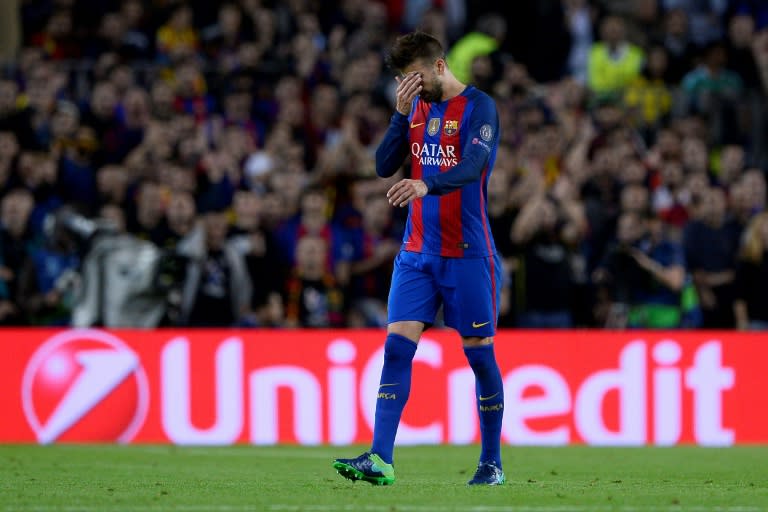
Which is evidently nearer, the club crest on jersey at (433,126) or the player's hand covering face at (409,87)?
the player's hand covering face at (409,87)

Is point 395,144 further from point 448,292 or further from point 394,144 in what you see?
point 448,292

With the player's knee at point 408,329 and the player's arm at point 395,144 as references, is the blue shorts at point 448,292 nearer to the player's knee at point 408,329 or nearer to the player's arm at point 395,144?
the player's knee at point 408,329

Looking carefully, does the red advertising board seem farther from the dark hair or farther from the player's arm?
the dark hair

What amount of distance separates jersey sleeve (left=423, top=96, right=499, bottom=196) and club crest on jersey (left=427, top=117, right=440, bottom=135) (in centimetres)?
20

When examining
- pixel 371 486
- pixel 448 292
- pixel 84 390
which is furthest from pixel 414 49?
pixel 84 390

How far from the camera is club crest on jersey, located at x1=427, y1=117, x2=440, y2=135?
28.1ft

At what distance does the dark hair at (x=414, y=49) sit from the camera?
843 centimetres

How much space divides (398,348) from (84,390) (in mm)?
6600

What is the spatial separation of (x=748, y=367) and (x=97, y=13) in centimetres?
932

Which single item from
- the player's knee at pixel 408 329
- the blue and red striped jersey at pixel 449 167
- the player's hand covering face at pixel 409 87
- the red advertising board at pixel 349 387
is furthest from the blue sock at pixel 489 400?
the red advertising board at pixel 349 387

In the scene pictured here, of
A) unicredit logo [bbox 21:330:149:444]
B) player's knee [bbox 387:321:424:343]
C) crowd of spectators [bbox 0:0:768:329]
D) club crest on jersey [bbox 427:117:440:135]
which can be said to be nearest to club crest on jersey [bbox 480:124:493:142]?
club crest on jersey [bbox 427:117:440:135]

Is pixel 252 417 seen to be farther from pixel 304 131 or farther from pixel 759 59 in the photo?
pixel 759 59

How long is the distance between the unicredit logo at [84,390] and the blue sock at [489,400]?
20.6 ft

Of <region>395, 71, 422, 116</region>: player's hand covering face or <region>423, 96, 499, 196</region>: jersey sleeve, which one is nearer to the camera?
<region>423, 96, 499, 196</region>: jersey sleeve
